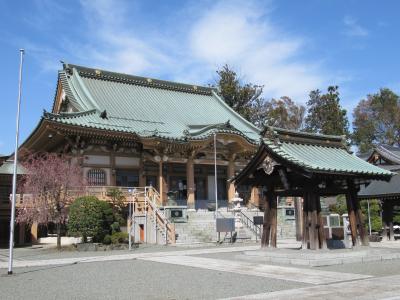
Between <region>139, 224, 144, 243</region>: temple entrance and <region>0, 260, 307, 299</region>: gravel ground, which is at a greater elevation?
<region>139, 224, 144, 243</region>: temple entrance

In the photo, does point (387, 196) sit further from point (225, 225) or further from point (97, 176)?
point (97, 176)

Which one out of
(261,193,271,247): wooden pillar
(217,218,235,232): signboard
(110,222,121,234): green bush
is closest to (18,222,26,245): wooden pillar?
(110,222,121,234): green bush

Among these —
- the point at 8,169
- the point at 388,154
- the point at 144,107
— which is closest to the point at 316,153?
the point at 388,154

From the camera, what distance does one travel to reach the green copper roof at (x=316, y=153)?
14078mm

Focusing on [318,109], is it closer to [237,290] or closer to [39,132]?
[39,132]

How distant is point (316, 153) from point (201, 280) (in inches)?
261

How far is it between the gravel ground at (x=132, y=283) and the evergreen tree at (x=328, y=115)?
43.8m

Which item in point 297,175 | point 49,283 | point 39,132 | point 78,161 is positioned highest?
point 39,132

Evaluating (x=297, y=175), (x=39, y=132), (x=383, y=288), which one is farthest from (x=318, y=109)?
(x=383, y=288)

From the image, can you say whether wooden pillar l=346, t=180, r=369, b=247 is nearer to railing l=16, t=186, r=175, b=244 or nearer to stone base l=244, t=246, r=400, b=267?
stone base l=244, t=246, r=400, b=267

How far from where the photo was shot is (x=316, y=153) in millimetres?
15578

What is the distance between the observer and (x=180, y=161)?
32.6 meters

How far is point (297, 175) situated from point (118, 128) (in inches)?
701

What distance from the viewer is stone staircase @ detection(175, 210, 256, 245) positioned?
24.6 metres
